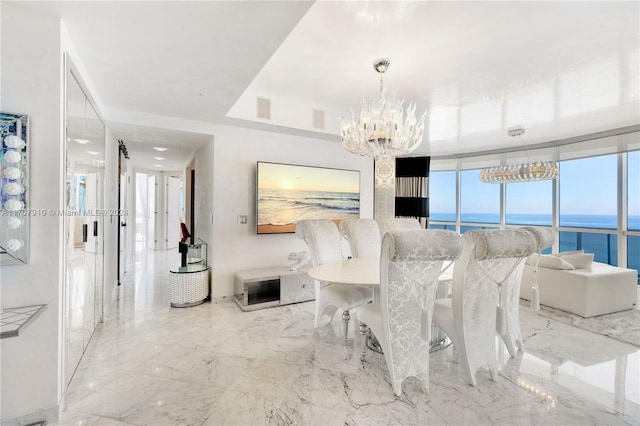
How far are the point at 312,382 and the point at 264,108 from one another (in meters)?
3.09

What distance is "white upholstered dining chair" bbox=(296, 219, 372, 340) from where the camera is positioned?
2.63m

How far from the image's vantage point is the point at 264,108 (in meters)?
3.68

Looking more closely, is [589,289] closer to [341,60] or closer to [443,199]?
[341,60]

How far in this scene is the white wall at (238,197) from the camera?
380cm

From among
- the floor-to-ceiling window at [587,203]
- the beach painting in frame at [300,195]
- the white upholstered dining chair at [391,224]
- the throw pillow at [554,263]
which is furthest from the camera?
the floor-to-ceiling window at [587,203]

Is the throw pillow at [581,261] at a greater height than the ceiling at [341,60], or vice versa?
the ceiling at [341,60]

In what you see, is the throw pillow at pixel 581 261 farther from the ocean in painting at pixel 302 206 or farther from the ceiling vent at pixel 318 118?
the ceiling vent at pixel 318 118

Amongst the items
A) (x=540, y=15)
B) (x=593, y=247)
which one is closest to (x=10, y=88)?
(x=540, y=15)

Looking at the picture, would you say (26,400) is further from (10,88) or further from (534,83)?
(534,83)

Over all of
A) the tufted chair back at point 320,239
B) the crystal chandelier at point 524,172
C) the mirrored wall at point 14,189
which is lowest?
the tufted chair back at point 320,239

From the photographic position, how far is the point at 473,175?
6566 millimetres

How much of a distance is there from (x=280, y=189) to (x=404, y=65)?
7.25ft

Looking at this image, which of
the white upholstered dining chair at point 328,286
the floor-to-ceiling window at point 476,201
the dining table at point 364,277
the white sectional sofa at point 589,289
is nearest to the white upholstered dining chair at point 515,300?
the dining table at point 364,277

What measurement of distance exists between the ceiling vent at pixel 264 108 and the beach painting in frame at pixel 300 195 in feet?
2.04
